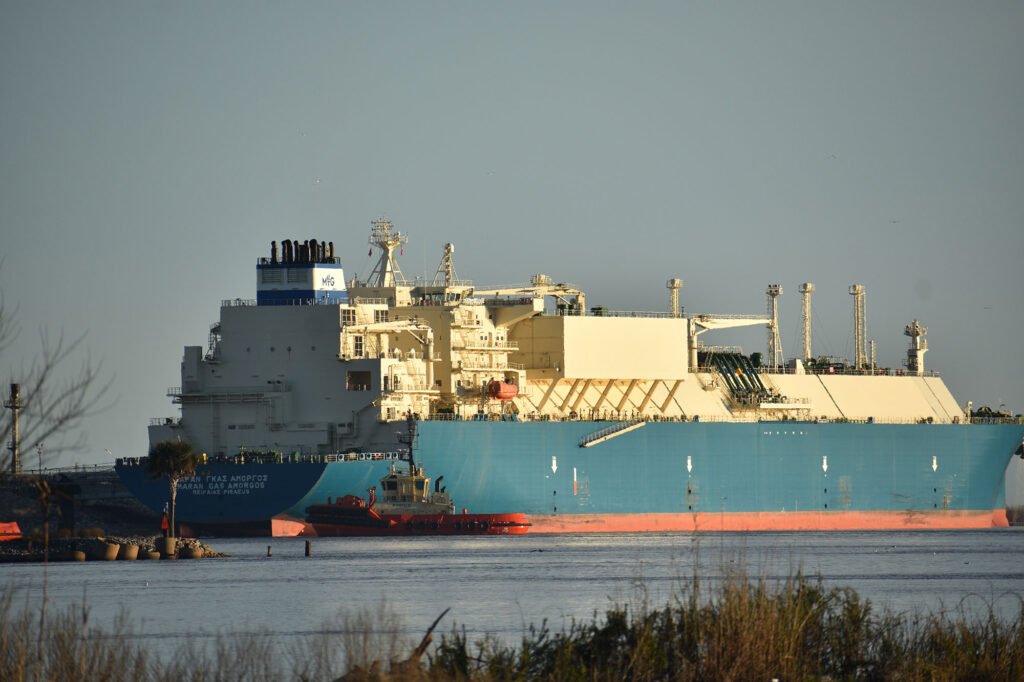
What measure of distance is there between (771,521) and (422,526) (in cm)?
1709

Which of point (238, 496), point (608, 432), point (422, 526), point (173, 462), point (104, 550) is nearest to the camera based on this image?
point (104, 550)

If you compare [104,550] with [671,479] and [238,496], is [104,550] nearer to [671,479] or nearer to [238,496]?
[238,496]

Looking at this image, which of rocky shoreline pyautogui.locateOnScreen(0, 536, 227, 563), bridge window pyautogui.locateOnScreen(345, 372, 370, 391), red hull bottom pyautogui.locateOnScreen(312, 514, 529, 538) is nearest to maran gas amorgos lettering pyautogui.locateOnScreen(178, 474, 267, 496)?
red hull bottom pyautogui.locateOnScreen(312, 514, 529, 538)

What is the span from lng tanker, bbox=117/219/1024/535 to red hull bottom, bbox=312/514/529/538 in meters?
0.85

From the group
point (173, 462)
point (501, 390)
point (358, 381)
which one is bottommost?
point (173, 462)

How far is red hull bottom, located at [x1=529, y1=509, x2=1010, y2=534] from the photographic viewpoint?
54188mm

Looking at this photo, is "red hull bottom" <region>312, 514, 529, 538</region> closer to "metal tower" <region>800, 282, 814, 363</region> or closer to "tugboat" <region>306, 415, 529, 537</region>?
"tugboat" <region>306, 415, 529, 537</region>

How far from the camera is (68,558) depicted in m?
42.5

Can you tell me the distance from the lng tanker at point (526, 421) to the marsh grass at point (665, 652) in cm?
3039

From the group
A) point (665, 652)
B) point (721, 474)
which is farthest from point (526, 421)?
point (665, 652)

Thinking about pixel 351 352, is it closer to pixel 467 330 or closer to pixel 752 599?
pixel 467 330

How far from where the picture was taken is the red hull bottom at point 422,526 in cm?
4781

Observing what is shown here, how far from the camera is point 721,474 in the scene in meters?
58.7

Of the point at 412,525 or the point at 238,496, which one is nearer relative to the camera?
the point at 238,496
